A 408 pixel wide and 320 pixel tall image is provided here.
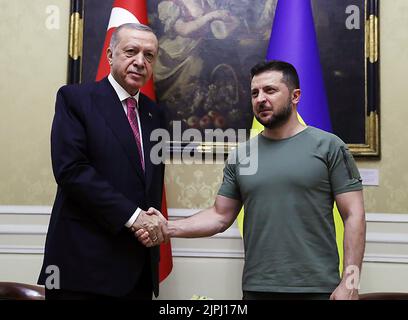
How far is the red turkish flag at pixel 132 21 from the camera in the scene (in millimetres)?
2605

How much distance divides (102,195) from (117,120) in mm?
297

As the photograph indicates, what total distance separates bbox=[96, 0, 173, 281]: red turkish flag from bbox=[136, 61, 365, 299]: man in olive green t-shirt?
861 millimetres

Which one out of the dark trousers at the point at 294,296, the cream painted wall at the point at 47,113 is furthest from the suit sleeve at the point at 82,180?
the cream painted wall at the point at 47,113

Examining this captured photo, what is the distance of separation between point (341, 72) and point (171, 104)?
102 centimetres

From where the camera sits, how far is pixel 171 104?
→ 2.91 meters

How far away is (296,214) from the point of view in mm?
1749

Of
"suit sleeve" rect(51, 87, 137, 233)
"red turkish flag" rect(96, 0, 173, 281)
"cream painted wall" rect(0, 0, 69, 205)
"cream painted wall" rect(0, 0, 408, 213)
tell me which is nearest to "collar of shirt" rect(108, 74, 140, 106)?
"suit sleeve" rect(51, 87, 137, 233)

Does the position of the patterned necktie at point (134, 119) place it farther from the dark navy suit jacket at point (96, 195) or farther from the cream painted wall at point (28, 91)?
the cream painted wall at point (28, 91)

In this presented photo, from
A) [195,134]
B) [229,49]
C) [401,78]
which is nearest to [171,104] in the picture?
[195,134]

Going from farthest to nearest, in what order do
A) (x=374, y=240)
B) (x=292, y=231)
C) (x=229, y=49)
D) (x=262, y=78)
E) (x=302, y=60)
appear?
(x=229, y=49) → (x=374, y=240) → (x=302, y=60) → (x=262, y=78) → (x=292, y=231)

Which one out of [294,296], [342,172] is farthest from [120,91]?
[294,296]

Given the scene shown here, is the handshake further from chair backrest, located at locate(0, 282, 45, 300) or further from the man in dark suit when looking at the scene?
chair backrest, located at locate(0, 282, 45, 300)

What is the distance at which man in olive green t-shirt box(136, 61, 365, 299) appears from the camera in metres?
1.72

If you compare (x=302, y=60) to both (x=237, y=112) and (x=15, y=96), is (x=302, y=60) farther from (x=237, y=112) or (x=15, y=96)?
(x=15, y=96)
